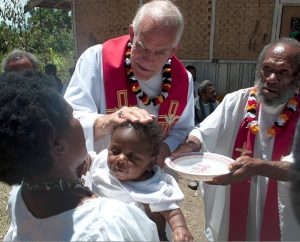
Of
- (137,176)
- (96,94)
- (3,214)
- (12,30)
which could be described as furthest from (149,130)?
(12,30)

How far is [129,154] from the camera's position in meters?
2.04

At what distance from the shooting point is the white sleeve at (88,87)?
8.66ft

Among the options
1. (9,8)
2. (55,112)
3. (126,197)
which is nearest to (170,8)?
(126,197)

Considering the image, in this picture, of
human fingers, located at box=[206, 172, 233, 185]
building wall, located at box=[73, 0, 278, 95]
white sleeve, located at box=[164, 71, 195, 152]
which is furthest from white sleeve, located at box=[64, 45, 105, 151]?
building wall, located at box=[73, 0, 278, 95]

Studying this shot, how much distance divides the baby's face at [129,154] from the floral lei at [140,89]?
778 millimetres

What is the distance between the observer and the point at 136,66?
275 centimetres

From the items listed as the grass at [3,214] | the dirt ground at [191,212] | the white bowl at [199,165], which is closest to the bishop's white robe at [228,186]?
the white bowl at [199,165]

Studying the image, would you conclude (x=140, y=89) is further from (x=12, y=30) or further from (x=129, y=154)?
(x=12, y=30)

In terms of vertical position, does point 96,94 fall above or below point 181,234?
above

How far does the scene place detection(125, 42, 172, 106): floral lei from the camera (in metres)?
2.81

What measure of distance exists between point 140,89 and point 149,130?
32.0 inches

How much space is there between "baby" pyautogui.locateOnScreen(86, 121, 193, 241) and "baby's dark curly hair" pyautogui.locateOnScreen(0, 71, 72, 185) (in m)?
0.65

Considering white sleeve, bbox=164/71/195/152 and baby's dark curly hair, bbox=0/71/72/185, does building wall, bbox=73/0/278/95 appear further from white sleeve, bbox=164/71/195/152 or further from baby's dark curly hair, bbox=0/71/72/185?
baby's dark curly hair, bbox=0/71/72/185

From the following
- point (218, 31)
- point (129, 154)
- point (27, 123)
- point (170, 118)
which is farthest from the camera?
point (218, 31)
